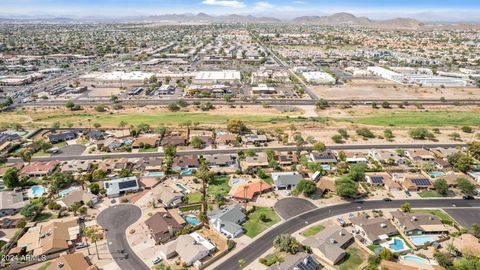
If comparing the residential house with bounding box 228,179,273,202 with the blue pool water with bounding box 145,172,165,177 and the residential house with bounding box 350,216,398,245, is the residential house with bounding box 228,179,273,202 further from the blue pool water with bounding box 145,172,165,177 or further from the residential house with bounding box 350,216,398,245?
the residential house with bounding box 350,216,398,245

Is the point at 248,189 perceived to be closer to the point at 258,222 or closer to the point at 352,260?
the point at 258,222

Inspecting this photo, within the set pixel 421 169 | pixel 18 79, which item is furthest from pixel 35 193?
pixel 18 79

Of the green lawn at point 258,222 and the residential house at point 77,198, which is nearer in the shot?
the green lawn at point 258,222

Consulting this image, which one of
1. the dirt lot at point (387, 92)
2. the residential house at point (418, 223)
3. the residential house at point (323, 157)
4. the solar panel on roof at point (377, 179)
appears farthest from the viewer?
the dirt lot at point (387, 92)

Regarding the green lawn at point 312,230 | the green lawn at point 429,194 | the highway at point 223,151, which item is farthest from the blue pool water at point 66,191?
the green lawn at point 429,194

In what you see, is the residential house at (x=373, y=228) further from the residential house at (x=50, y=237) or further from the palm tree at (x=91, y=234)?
the residential house at (x=50, y=237)
